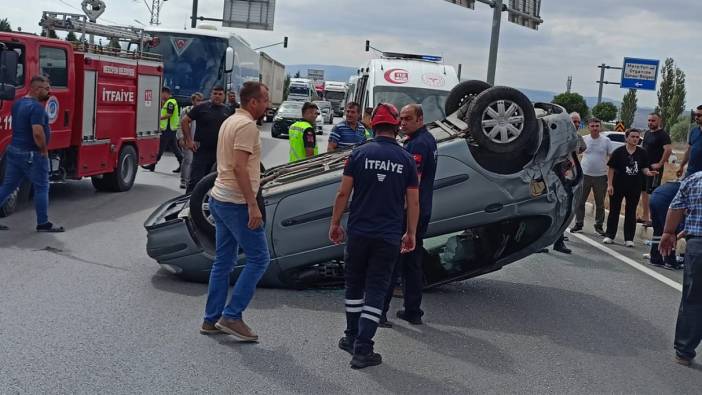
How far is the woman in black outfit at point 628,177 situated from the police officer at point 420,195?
243 inches

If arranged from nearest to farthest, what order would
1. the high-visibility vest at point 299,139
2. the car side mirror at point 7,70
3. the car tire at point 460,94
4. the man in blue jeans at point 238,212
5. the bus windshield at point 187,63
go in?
the man in blue jeans at point 238,212, the car tire at point 460,94, the high-visibility vest at point 299,139, the car side mirror at point 7,70, the bus windshield at point 187,63

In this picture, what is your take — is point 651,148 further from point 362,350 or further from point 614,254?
point 362,350

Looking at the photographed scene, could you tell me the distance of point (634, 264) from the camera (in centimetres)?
1047

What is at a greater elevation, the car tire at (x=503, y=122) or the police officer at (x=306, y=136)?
the car tire at (x=503, y=122)

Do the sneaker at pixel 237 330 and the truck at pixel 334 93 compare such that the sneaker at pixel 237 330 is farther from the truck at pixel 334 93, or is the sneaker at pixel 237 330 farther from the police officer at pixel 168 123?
the truck at pixel 334 93

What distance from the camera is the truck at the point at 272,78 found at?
4366 centimetres

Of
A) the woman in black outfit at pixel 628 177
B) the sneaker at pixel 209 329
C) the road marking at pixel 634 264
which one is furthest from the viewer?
the woman in black outfit at pixel 628 177

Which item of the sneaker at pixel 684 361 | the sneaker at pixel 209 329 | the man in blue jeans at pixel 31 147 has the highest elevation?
the man in blue jeans at pixel 31 147

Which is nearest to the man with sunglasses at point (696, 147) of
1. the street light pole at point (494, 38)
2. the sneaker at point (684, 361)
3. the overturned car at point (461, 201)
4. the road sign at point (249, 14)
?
the overturned car at point (461, 201)

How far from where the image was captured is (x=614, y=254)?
439 inches

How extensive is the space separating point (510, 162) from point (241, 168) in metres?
2.73

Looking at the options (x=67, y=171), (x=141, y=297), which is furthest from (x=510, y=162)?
(x=67, y=171)

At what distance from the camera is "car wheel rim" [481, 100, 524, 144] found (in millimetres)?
7266

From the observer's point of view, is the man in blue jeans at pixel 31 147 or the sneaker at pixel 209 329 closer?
the sneaker at pixel 209 329
